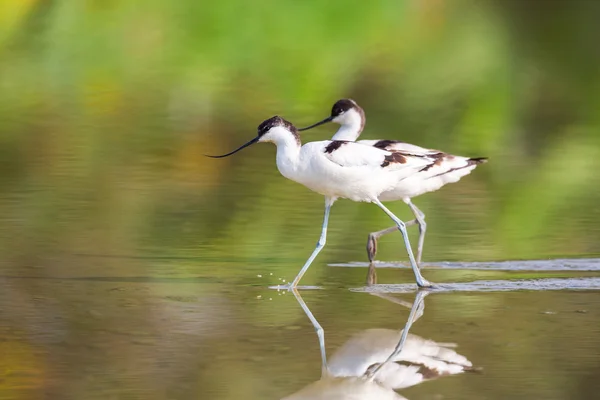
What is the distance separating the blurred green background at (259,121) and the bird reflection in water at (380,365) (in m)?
0.80

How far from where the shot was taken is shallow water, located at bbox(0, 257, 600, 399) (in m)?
7.09

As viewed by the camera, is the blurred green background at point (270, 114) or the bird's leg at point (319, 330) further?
the blurred green background at point (270, 114)

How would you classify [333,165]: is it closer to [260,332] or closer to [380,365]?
[260,332]

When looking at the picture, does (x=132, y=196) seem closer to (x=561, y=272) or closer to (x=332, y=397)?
(x=561, y=272)

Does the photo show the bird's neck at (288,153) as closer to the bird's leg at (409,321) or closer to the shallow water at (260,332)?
the shallow water at (260,332)

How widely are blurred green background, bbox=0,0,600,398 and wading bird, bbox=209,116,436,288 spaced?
0.60 meters

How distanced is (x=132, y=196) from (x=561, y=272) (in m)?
4.59

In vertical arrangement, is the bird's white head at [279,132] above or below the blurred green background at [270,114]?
above

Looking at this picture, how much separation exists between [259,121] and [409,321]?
411 inches

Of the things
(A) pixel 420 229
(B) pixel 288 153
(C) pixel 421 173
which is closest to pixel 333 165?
(B) pixel 288 153

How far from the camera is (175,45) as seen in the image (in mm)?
25812

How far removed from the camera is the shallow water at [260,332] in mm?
7086

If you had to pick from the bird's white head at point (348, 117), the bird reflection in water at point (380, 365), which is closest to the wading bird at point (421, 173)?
the bird's white head at point (348, 117)

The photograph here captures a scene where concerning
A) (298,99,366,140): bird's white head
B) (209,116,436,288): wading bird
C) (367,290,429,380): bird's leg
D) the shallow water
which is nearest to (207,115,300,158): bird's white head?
(209,116,436,288): wading bird
